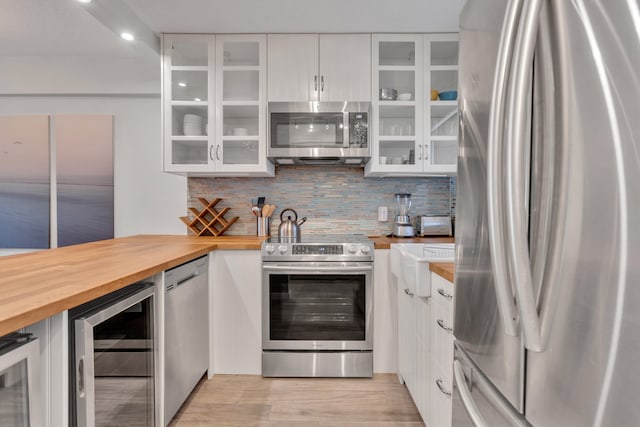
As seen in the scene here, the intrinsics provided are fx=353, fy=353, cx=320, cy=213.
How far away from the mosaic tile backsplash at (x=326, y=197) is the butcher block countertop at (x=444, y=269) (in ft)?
4.50

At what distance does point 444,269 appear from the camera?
142cm

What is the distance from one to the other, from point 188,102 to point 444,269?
2144mm

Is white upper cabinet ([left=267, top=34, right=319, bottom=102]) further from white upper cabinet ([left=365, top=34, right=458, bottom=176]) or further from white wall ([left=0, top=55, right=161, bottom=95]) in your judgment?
white wall ([left=0, top=55, right=161, bottom=95])

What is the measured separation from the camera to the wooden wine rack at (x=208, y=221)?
2844mm

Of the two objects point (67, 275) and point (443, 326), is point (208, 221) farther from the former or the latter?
point (443, 326)

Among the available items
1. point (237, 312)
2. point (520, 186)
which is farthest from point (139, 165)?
point (520, 186)

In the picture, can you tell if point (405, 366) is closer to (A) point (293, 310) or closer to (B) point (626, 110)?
(A) point (293, 310)

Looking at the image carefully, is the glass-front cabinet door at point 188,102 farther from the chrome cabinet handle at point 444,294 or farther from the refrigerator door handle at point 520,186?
the refrigerator door handle at point 520,186

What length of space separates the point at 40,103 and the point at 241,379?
10.3ft

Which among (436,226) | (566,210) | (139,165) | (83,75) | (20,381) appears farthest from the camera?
(139,165)

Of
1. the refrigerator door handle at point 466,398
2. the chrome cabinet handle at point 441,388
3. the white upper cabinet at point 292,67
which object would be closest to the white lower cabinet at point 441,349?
the chrome cabinet handle at point 441,388

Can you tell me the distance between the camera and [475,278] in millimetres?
820

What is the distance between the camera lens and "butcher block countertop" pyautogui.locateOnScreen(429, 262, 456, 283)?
134 cm

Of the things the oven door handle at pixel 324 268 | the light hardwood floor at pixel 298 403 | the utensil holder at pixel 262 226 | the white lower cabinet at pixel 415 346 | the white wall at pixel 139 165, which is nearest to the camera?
the white lower cabinet at pixel 415 346
